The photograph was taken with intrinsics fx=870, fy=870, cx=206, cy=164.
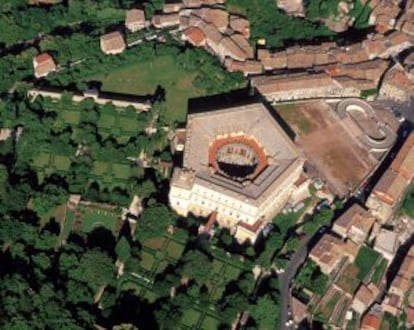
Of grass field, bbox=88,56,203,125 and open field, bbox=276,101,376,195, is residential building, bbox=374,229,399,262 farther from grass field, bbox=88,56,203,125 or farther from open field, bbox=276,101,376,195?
grass field, bbox=88,56,203,125

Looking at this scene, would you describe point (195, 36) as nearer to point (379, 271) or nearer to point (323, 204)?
point (323, 204)

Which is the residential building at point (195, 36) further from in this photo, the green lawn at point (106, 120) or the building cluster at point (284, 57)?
the green lawn at point (106, 120)

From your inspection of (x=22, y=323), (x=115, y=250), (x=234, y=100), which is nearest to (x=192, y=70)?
(x=234, y=100)

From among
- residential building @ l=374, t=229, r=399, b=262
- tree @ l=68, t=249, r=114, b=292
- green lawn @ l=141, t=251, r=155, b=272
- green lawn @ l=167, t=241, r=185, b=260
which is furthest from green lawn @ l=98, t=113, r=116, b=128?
residential building @ l=374, t=229, r=399, b=262

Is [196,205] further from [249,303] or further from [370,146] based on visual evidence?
[370,146]

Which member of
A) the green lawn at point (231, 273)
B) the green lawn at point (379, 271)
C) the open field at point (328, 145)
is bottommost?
the green lawn at point (231, 273)

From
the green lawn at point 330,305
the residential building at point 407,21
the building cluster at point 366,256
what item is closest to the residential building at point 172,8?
the residential building at point 407,21
